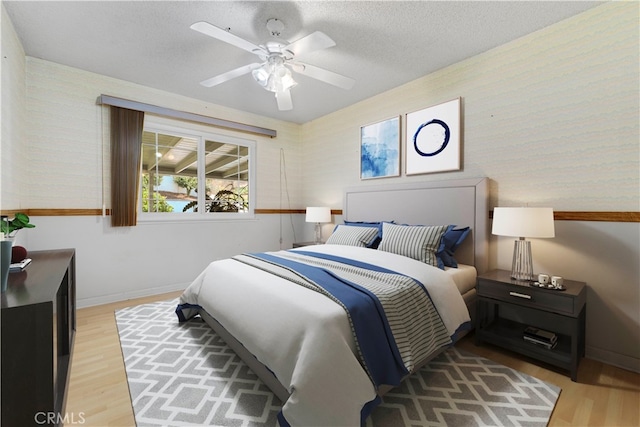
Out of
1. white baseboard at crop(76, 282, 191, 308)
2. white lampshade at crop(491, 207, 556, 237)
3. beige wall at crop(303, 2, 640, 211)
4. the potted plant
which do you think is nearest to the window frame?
white baseboard at crop(76, 282, 191, 308)

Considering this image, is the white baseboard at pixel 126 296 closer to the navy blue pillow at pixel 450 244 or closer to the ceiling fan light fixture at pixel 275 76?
the ceiling fan light fixture at pixel 275 76

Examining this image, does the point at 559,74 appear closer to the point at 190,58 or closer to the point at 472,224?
the point at 472,224

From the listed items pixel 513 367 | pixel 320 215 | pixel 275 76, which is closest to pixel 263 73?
pixel 275 76

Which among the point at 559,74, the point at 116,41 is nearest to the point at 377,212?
the point at 559,74

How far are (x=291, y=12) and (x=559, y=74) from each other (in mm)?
2194

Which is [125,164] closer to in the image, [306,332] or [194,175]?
[194,175]

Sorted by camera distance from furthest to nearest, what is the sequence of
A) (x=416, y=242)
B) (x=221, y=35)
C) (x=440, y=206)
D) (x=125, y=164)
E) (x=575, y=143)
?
(x=125, y=164) → (x=440, y=206) → (x=416, y=242) → (x=575, y=143) → (x=221, y=35)

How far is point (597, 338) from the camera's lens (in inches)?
83.0

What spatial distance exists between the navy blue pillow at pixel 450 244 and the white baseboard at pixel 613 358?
1098 millimetres

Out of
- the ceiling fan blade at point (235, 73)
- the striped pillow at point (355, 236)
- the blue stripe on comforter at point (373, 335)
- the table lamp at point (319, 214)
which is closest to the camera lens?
the blue stripe on comforter at point (373, 335)

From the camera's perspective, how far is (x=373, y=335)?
1480 millimetres

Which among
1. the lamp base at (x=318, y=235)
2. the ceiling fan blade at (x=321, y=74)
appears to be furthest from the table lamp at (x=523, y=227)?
the lamp base at (x=318, y=235)

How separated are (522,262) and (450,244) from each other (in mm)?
573

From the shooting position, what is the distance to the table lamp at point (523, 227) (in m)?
2.00
